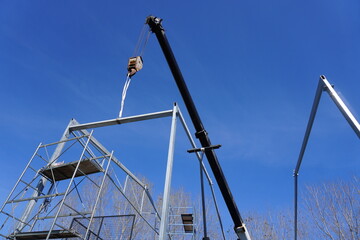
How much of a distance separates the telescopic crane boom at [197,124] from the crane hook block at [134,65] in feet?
Result: 2.79

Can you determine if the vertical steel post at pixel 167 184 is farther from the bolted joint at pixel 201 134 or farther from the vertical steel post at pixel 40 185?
the vertical steel post at pixel 40 185

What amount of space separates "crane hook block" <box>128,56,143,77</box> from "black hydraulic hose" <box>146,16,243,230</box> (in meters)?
0.85

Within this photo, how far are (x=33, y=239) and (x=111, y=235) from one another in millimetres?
2981

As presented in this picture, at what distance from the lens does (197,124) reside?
6617 mm

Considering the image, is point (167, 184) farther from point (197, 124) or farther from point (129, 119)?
point (129, 119)

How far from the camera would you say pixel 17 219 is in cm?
627

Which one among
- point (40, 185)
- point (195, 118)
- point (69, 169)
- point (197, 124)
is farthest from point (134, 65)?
point (40, 185)

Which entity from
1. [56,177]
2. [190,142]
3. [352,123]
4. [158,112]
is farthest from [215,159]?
[56,177]

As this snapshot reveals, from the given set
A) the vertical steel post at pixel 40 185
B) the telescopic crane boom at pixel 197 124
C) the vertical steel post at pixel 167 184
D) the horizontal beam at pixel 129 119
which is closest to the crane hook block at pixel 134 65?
the telescopic crane boom at pixel 197 124

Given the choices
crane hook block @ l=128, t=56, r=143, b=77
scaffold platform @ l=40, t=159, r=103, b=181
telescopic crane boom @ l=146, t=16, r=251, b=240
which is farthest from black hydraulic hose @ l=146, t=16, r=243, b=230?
scaffold platform @ l=40, t=159, r=103, b=181

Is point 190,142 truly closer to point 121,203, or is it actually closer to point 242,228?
point 242,228

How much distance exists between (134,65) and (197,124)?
2237 millimetres

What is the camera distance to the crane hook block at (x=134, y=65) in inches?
259

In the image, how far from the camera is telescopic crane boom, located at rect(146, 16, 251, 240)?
6.18 meters
